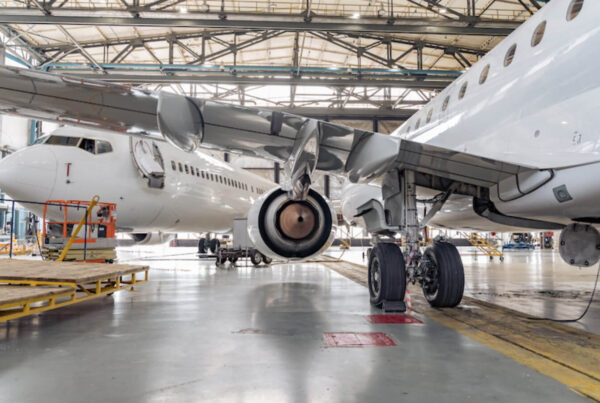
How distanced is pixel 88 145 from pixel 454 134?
23.5 ft

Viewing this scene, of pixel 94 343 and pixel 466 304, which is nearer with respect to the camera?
pixel 94 343

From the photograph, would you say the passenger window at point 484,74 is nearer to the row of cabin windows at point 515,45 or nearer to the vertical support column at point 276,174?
the row of cabin windows at point 515,45

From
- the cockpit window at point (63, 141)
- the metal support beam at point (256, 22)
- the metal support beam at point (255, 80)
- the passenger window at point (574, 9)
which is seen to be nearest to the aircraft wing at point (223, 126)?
the passenger window at point (574, 9)

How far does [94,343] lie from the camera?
371 cm

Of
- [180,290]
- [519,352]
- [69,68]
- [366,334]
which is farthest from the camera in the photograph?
[69,68]

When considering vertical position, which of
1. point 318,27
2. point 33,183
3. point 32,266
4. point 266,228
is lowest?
point 32,266

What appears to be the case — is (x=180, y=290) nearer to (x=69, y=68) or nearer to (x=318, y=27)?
(x=318, y=27)

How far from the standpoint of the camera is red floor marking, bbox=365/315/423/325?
470 cm

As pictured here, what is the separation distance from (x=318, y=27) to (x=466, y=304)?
973 cm

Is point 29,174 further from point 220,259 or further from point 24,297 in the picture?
point 220,259

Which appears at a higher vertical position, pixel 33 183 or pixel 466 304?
pixel 33 183

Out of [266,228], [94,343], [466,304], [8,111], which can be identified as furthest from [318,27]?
[94,343]

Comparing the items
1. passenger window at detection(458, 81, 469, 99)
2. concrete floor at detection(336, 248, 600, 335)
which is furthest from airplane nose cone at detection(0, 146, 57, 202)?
concrete floor at detection(336, 248, 600, 335)

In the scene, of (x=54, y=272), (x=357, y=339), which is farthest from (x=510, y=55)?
(x=54, y=272)
